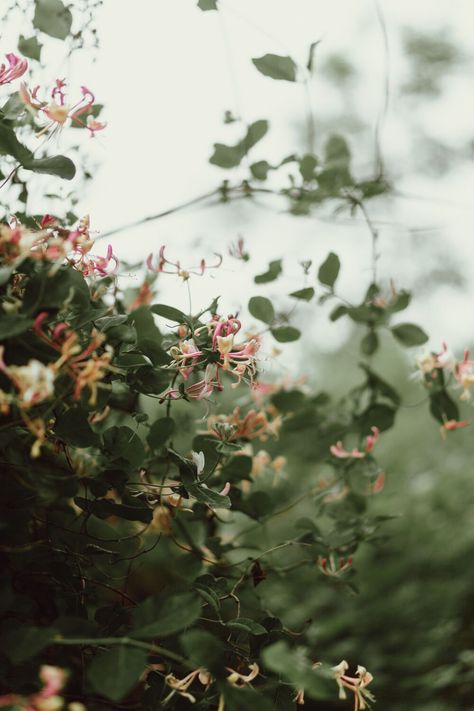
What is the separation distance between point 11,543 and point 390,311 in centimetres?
54

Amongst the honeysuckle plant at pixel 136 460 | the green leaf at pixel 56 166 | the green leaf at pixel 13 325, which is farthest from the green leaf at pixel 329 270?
the green leaf at pixel 13 325

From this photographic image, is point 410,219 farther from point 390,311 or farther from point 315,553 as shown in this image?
point 315,553

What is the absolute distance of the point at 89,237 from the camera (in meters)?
0.52

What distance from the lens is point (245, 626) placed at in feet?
1.57

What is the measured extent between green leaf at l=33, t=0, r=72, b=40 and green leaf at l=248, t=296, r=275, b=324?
1.00 feet

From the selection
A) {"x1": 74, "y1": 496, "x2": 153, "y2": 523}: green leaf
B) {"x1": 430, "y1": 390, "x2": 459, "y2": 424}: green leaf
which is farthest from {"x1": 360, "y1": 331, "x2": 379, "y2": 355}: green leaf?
{"x1": 74, "y1": 496, "x2": 153, "y2": 523}: green leaf

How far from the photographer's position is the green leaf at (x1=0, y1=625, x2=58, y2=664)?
350 mm

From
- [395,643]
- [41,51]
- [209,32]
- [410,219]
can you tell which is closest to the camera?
[41,51]

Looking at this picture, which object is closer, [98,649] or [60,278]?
[60,278]

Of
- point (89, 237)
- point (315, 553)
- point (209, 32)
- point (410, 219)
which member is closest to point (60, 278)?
point (89, 237)

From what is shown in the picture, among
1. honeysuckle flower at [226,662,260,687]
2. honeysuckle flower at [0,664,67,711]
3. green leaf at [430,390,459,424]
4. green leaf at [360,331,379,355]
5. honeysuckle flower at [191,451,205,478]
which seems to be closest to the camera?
honeysuckle flower at [0,664,67,711]

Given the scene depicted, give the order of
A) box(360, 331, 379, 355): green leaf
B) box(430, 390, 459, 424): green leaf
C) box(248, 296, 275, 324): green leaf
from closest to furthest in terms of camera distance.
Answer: box(248, 296, 275, 324): green leaf → box(430, 390, 459, 424): green leaf → box(360, 331, 379, 355): green leaf

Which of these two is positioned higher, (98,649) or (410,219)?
(98,649)

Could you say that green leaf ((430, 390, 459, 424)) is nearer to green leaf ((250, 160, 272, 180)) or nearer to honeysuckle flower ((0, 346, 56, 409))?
green leaf ((250, 160, 272, 180))
